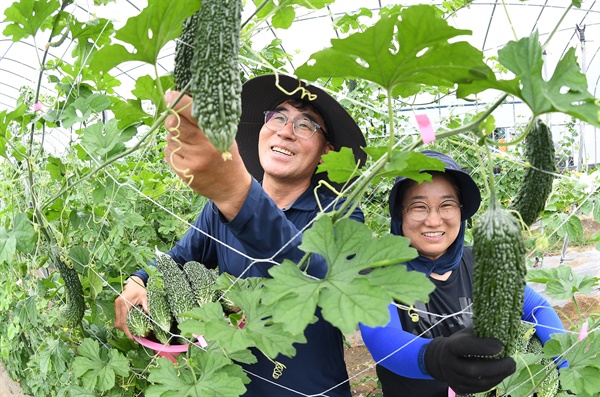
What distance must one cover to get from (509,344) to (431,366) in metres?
0.31

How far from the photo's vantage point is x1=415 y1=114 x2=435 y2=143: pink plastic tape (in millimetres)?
938

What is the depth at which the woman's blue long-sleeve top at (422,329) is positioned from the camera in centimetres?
145

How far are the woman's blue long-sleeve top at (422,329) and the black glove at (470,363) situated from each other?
166mm

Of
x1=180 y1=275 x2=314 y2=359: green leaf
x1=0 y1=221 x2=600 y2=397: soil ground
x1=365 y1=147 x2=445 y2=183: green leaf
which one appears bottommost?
x1=0 y1=221 x2=600 y2=397: soil ground

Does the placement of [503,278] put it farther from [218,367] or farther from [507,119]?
[507,119]

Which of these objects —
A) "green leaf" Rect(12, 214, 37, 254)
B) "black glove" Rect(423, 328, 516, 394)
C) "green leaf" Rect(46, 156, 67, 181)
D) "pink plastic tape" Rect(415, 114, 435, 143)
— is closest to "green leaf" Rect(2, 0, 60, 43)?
"green leaf" Rect(46, 156, 67, 181)

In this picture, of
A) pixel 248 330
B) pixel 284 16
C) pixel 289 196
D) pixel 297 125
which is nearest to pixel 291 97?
pixel 297 125

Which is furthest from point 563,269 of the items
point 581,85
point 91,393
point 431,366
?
point 91,393

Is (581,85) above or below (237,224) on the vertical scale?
above

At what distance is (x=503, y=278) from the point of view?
0.91 m

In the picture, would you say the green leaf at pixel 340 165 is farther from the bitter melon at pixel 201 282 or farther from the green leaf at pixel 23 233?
the green leaf at pixel 23 233

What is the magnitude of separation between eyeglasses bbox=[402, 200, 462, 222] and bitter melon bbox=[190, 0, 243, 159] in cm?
112

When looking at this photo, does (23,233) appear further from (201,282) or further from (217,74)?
(217,74)

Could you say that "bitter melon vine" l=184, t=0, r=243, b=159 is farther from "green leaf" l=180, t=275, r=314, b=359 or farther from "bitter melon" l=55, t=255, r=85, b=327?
"bitter melon" l=55, t=255, r=85, b=327
